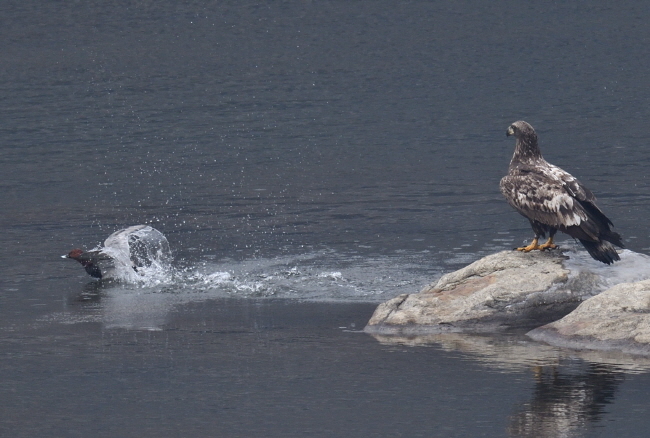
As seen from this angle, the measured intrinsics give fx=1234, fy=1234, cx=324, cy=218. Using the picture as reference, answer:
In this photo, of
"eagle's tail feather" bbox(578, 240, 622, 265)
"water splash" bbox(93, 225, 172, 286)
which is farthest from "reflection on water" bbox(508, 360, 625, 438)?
"water splash" bbox(93, 225, 172, 286)

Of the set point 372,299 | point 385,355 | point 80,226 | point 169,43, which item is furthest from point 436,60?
point 385,355

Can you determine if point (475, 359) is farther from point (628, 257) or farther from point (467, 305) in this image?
point (628, 257)

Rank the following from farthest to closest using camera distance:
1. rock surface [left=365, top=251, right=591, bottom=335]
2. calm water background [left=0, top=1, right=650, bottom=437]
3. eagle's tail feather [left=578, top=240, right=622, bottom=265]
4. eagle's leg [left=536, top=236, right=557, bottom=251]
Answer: eagle's leg [left=536, top=236, right=557, bottom=251]
eagle's tail feather [left=578, top=240, right=622, bottom=265]
rock surface [left=365, top=251, right=591, bottom=335]
calm water background [left=0, top=1, right=650, bottom=437]

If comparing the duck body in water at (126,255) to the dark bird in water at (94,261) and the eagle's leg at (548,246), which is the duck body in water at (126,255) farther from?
the eagle's leg at (548,246)

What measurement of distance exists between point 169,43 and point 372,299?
4508cm

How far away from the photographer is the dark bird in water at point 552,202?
14.0 m

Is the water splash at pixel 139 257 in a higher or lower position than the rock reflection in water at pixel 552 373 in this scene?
higher

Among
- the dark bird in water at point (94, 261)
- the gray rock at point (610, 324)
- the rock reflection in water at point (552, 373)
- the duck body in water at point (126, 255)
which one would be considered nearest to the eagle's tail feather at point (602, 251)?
the gray rock at point (610, 324)

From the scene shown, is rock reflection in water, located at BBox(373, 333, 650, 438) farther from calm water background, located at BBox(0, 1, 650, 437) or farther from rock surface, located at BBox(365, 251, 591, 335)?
rock surface, located at BBox(365, 251, 591, 335)

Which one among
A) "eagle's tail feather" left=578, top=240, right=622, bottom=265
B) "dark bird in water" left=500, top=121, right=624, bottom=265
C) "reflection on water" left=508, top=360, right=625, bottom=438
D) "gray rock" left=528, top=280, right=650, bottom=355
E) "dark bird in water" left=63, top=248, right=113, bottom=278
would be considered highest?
"dark bird in water" left=500, top=121, right=624, bottom=265

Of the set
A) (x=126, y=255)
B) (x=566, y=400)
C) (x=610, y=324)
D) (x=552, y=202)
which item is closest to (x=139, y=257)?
(x=126, y=255)

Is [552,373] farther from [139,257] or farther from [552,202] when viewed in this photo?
[139,257]

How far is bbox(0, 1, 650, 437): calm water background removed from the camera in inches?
425

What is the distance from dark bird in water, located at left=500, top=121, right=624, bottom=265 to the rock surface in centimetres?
48
